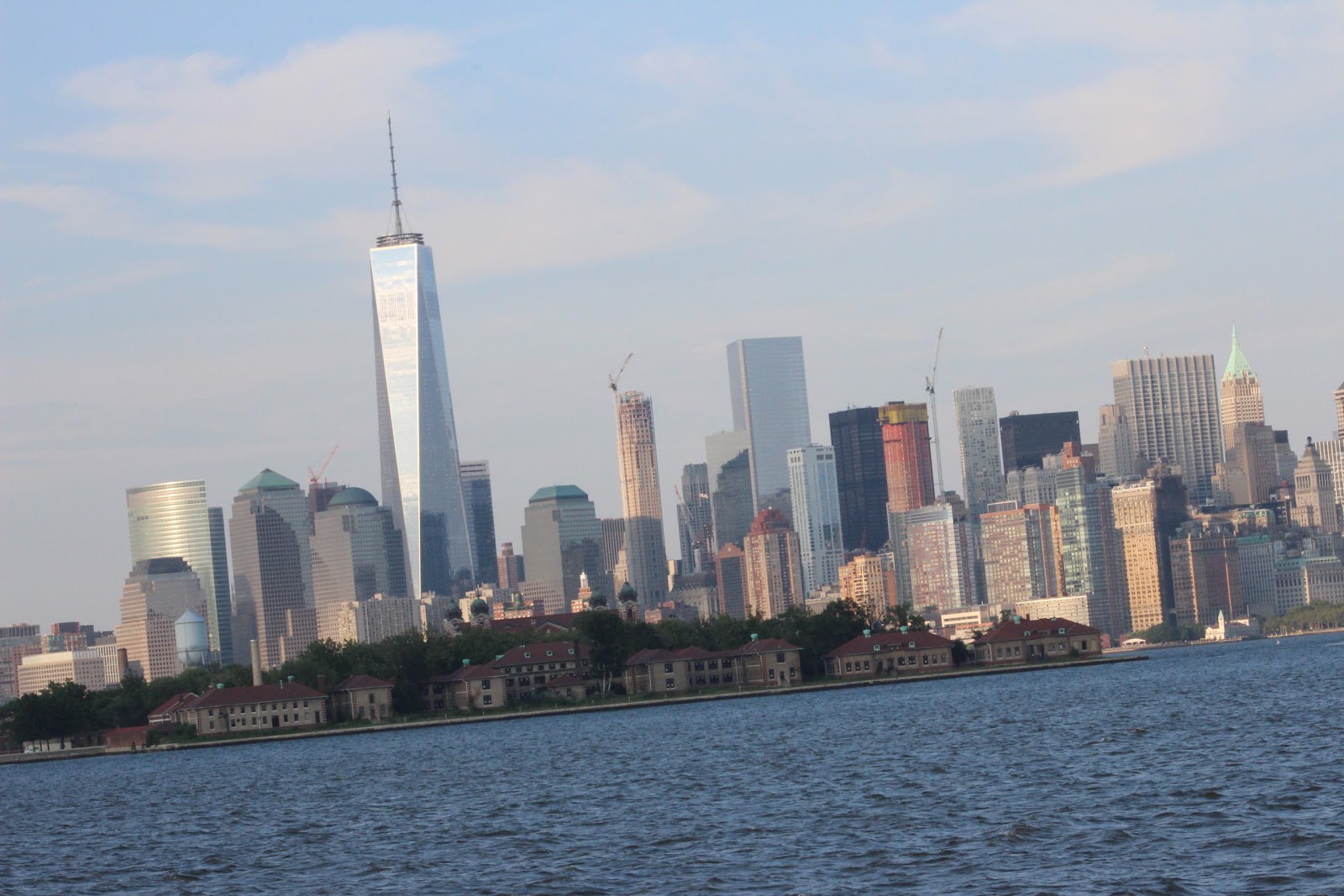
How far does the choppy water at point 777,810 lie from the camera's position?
53.9m

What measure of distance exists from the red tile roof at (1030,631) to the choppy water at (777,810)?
Result: 59.6 metres

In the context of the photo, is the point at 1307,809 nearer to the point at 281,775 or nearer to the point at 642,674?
the point at 281,775

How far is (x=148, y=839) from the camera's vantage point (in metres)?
81.4

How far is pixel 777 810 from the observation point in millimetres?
70312

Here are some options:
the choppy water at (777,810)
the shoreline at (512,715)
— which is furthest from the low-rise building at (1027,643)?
the choppy water at (777,810)

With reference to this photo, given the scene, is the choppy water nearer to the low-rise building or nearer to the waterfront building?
the waterfront building

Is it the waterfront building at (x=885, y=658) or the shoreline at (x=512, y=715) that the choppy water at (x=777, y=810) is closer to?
the shoreline at (x=512, y=715)

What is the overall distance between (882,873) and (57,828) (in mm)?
51275

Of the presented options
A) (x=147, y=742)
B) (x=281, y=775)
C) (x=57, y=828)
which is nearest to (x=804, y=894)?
(x=57, y=828)

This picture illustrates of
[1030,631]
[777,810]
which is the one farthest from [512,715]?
[777,810]

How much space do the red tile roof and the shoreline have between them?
8094 mm

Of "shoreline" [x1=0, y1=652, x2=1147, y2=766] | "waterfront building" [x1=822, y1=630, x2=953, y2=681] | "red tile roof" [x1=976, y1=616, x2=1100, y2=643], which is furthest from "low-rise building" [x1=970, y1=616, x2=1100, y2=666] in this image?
"shoreline" [x1=0, y1=652, x2=1147, y2=766]

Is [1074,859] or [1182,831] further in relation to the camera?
[1182,831]

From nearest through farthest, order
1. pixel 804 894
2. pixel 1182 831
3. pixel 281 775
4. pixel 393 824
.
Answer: pixel 804 894, pixel 1182 831, pixel 393 824, pixel 281 775
